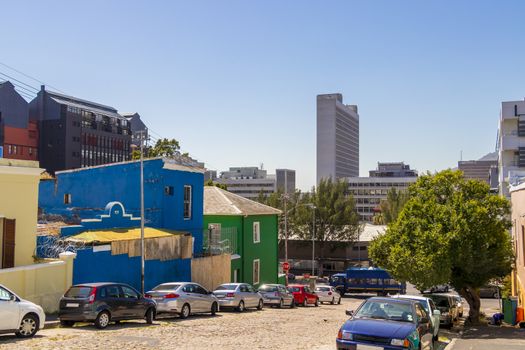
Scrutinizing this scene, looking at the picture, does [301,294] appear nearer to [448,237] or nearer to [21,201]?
[448,237]

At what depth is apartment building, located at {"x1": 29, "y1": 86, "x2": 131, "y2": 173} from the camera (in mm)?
120188

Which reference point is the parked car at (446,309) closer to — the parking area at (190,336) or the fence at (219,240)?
the parking area at (190,336)

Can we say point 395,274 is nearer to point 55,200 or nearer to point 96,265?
point 96,265

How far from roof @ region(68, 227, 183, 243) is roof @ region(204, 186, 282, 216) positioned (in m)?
9.12

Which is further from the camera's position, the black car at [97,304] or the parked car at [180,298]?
the parked car at [180,298]

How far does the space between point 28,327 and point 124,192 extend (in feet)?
47.2

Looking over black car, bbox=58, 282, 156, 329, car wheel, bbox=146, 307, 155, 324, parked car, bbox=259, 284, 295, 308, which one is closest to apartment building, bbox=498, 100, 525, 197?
parked car, bbox=259, 284, 295, 308

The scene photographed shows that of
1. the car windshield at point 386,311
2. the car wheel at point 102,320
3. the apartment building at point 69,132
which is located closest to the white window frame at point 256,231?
the car wheel at point 102,320

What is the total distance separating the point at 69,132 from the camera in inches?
4779

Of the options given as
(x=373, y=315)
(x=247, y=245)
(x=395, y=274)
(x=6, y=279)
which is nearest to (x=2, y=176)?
(x=6, y=279)

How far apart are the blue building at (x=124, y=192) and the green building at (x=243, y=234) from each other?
4885 mm

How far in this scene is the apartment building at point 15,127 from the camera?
110812 millimetres

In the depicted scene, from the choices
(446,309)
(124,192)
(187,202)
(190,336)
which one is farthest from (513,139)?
(190,336)

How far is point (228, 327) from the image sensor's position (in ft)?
64.4
